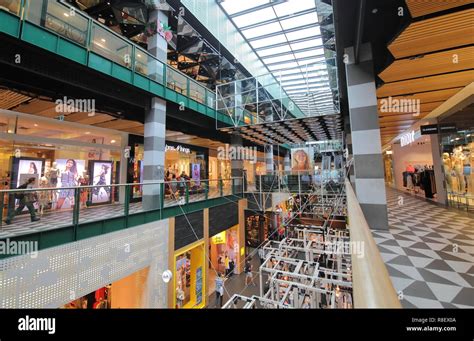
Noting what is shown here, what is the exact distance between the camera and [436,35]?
2916mm

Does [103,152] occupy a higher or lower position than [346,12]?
lower

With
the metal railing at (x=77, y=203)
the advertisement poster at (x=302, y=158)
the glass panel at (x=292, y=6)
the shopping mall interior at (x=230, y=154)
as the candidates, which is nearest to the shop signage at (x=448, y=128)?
the shopping mall interior at (x=230, y=154)

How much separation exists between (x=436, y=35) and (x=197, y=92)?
8.19 m

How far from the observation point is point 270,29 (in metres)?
11.5

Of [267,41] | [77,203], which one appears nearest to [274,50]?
[267,41]

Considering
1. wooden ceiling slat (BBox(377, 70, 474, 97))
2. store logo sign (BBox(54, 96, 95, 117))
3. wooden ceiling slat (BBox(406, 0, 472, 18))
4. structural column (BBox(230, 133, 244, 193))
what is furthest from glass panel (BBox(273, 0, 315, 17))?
wooden ceiling slat (BBox(406, 0, 472, 18))

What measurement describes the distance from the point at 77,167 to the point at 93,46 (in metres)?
5.22

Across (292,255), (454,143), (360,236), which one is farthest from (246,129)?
(360,236)

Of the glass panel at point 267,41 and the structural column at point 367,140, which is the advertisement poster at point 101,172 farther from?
the glass panel at point 267,41

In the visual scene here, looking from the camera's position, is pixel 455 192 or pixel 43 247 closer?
pixel 43 247

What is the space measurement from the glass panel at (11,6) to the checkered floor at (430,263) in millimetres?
7750

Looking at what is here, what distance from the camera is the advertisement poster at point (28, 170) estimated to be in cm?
675
